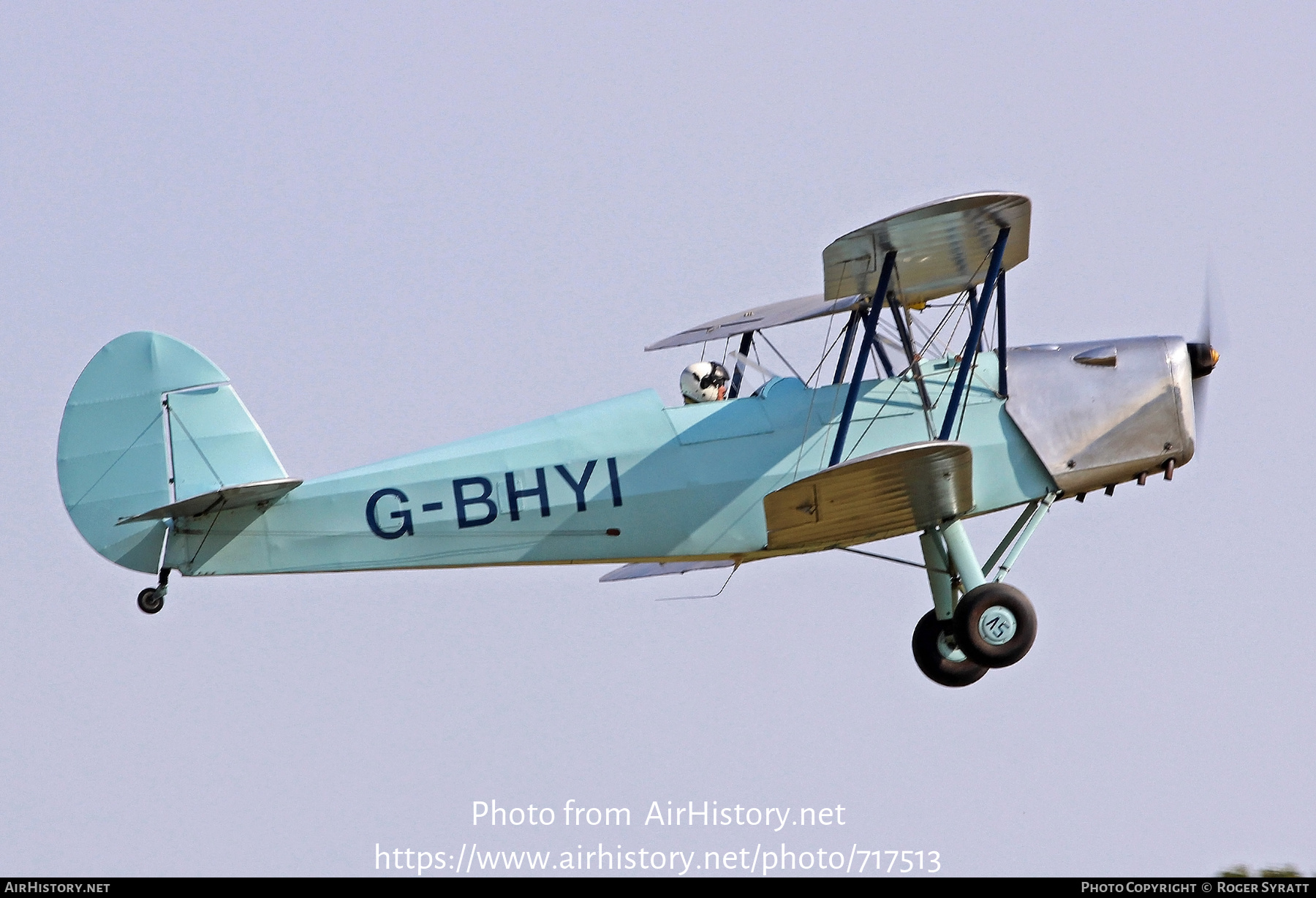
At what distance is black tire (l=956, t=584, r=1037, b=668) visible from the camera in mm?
10430

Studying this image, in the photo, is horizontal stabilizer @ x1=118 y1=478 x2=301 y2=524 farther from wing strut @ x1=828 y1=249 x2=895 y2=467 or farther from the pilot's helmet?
wing strut @ x1=828 y1=249 x2=895 y2=467

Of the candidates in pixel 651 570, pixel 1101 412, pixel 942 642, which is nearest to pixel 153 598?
pixel 651 570

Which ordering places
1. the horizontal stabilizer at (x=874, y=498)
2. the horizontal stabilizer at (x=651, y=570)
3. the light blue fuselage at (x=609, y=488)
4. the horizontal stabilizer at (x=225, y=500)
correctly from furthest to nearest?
the horizontal stabilizer at (x=651, y=570) < the light blue fuselage at (x=609, y=488) < the horizontal stabilizer at (x=225, y=500) < the horizontal stabilizer at (x=874, y=498)

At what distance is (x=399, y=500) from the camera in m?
10.8

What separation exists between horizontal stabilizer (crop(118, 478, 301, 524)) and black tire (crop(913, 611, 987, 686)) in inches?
157

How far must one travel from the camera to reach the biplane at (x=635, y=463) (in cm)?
1073

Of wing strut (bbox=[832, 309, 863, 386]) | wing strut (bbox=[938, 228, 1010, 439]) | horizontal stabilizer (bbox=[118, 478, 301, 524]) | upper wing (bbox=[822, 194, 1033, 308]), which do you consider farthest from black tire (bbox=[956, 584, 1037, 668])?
horizontal stabilizer (bbox=[118, 478, 301, 524])

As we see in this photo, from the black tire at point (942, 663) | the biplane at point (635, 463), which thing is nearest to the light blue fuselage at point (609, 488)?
the biplane at point (635, 463)

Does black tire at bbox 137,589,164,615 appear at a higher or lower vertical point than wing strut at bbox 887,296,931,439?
lower

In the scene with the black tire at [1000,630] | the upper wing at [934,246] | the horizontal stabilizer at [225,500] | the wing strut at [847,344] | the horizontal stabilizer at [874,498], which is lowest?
the black tire at [1000,630]

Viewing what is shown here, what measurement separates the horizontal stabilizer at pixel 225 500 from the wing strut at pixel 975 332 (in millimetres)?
3843

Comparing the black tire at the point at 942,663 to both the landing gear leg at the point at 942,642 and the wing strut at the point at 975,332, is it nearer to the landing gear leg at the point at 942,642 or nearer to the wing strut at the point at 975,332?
the landing gear leg at the point at 942,642

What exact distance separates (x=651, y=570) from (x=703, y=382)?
69.6 inches
